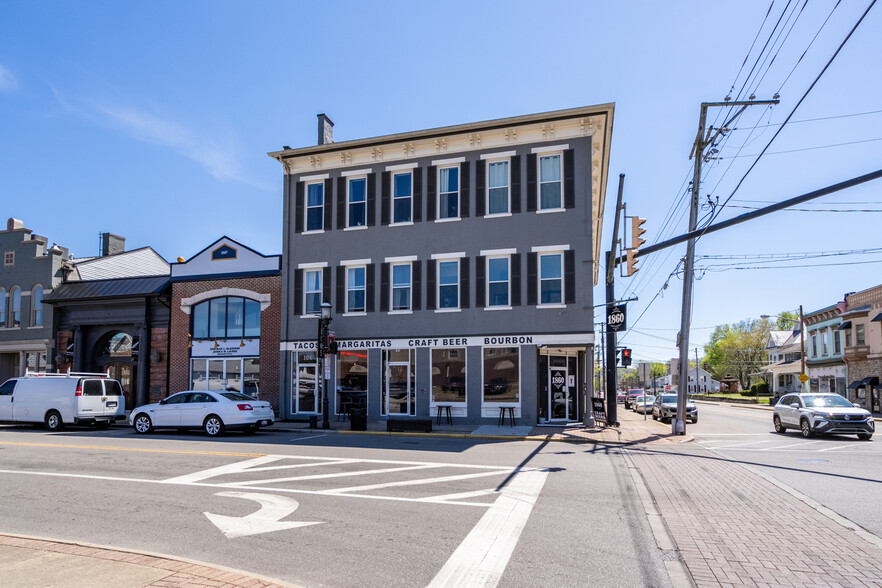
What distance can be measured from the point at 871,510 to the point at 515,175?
53.7 ft

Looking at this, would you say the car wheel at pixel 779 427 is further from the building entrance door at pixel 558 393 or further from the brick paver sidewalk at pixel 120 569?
the brick paver sidewalk at pixel 120 569

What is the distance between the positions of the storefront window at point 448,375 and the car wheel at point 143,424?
972 centimetres

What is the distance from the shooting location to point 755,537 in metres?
7.04

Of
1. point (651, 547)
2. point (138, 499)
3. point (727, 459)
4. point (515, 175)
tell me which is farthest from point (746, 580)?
point (515, 175)

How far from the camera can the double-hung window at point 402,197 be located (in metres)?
24.2

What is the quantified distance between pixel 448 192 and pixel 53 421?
1615cm

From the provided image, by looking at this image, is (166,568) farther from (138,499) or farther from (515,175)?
(515,175)

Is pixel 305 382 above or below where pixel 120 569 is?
above

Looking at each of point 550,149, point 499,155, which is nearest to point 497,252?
point 499,155

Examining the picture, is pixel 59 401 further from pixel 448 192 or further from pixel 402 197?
pixel 448 192

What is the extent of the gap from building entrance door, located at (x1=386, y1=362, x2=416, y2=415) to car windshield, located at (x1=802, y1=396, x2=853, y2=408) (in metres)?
13.7

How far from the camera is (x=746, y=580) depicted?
18.1ft

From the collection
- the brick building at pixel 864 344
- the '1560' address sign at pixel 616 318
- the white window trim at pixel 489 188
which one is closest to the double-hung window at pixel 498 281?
the white window trim at pixel 489 188

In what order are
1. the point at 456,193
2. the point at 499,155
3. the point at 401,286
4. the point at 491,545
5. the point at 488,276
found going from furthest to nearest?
the point at 401,286
the point at 456,193
the point at 499,155
the point at 488,276
the point at 491,545
